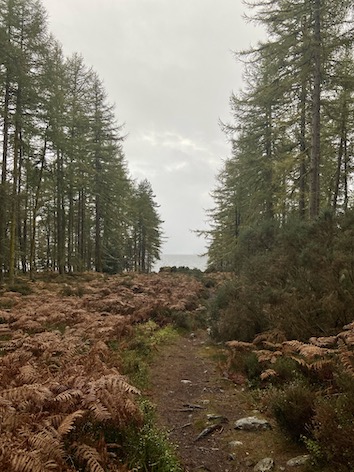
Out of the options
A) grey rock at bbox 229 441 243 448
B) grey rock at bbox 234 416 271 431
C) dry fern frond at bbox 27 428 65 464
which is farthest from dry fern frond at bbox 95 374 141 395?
grey rock at bbox 234 416 271 431

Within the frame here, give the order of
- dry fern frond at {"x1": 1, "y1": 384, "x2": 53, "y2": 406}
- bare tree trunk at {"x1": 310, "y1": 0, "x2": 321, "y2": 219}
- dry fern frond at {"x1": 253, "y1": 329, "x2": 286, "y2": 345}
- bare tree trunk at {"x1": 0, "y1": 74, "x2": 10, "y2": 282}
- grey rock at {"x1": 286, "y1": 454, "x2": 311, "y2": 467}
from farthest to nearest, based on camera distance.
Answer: bare tree trunk at {"x1": 0, "y1": 74, "x2": 10, "y2": 282}
bare tree trunk at {"x1": 310, "y1": 0, "x2": 321, "y2": 219}
dry fern frond at {"x1": 253, "y1": 329, "x2": 286, "y2": 345}
dry fern frond at {"x1": 1, "y1": 384, "x2": 53, "y2": 406}
grey rock at {"x1": 286, "y1": 454, "x2": 311, "y2": 467}

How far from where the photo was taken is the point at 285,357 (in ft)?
18.9

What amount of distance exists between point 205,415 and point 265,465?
1580 mm

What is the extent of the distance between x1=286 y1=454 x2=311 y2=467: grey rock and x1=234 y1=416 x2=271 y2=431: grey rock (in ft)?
2.89

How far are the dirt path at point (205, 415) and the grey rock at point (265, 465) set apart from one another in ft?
0.21

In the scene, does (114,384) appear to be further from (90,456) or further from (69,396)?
(90,456)

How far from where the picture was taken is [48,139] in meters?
17.2

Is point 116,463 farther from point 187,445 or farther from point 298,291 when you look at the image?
point 298,291

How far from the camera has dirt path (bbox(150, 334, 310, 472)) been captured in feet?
13.0

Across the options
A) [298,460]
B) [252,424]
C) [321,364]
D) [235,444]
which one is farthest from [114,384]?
[321,364]

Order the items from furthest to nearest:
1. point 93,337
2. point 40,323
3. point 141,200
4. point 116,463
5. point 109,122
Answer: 1. point 141,200
2. point 109,122
3. point 40,323
4. point 93,337
5. point 116,463

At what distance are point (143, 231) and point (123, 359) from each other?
3648cm

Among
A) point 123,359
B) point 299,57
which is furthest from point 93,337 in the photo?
point 299,57

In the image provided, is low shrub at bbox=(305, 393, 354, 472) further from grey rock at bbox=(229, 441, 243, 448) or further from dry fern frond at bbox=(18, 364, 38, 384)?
dry fern frond at bbox=(18, 364, 38, 384)
